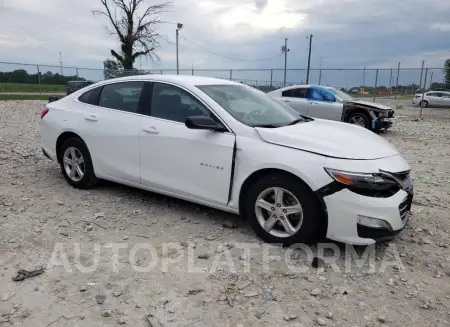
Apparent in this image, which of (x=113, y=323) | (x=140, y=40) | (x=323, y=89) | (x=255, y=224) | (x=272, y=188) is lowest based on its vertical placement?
(x=113, y=323)

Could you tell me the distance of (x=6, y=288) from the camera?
9.55 feet

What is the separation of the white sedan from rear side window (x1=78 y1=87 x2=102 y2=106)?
16mm

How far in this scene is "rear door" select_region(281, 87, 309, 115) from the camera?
41.5 ft

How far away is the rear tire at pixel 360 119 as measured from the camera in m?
12.1

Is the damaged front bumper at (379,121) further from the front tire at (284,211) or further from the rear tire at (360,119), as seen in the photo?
the front tire at (284,211)

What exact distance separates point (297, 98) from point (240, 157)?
970 cm

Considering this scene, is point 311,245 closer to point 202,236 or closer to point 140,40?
point 202,236

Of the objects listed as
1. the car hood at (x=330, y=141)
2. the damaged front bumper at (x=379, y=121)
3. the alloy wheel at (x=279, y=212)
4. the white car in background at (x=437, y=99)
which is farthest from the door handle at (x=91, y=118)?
the white car in background at (x=437, y=99)

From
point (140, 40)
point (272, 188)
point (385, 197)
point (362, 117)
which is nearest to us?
point (385, 197)

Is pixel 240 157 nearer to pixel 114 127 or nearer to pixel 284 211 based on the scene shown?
pixel 284 211

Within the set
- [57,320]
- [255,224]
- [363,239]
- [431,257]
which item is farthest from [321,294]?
[57,320]

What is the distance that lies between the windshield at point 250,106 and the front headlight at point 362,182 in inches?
38.7

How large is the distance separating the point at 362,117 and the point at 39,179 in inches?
382

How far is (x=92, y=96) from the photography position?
4.99 m
